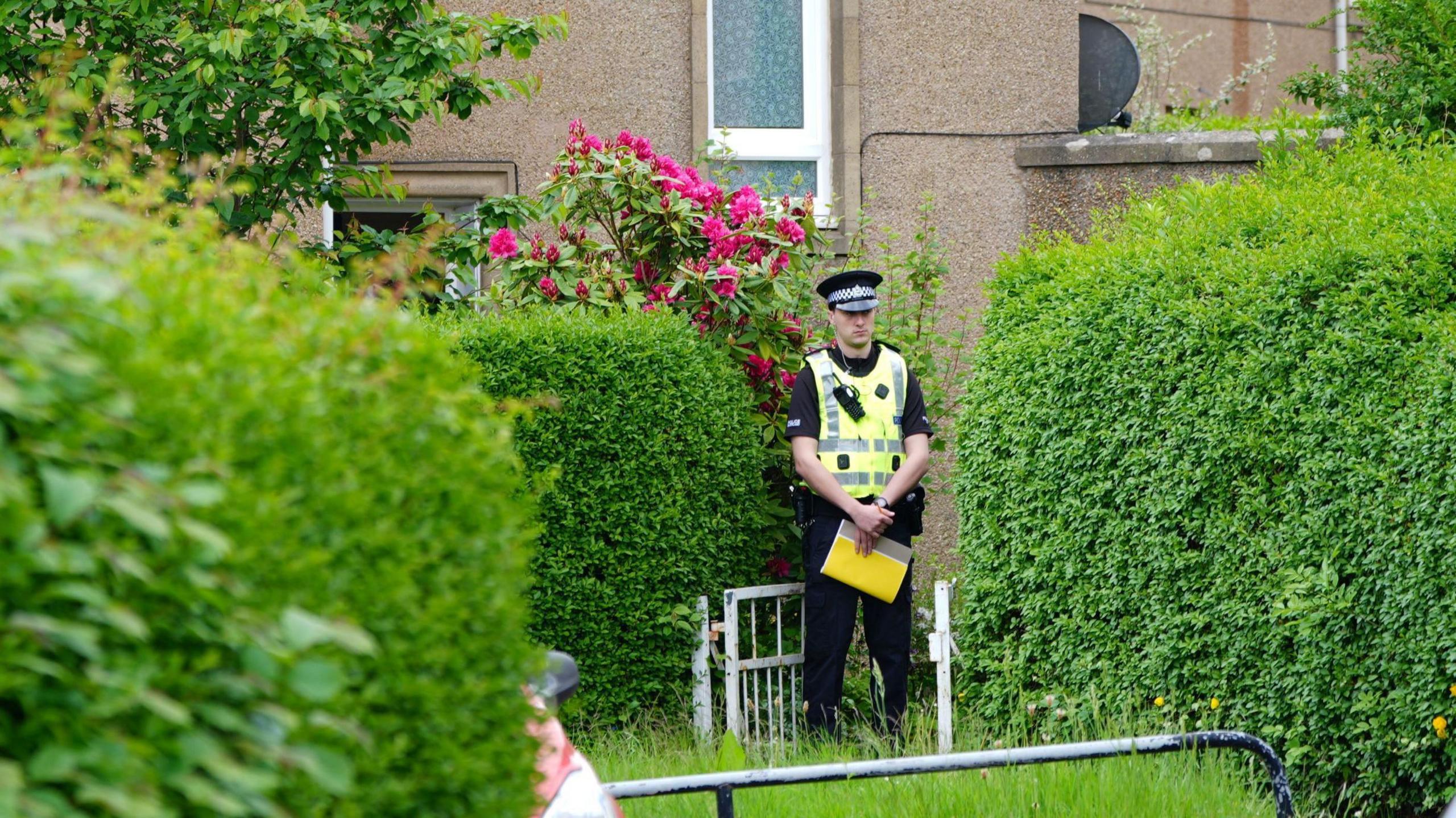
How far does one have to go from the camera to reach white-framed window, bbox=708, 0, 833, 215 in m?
10.0

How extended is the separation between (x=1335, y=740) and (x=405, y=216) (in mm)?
7265

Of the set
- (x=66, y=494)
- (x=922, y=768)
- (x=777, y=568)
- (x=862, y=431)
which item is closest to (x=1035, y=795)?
(x=922, y=768)

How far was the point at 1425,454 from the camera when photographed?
15.3 feet

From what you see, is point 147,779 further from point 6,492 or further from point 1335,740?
→ point 1335,740

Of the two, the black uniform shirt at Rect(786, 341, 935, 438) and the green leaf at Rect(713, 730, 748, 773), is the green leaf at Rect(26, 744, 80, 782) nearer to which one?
the green leaf at Rect(713, 730, 748, 773)

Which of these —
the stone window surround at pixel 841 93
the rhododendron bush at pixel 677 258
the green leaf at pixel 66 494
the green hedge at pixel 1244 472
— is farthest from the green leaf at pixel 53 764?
the stone window surround at pixel 841 93

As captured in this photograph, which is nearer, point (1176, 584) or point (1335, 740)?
point (1335, 740)

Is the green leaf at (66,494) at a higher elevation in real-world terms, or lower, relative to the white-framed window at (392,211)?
lower

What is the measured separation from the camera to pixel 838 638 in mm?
6367

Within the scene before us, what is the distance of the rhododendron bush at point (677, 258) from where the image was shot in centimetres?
710

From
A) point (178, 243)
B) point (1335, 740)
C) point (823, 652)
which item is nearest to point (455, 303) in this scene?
point (823, 652)

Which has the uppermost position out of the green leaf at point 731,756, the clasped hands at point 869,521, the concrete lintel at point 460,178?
the concrete lintel at point 460,178

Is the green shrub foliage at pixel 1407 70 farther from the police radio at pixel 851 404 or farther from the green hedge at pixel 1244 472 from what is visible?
the police radio at pixel 851 404

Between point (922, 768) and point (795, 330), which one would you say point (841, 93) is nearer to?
point (795, 330)
